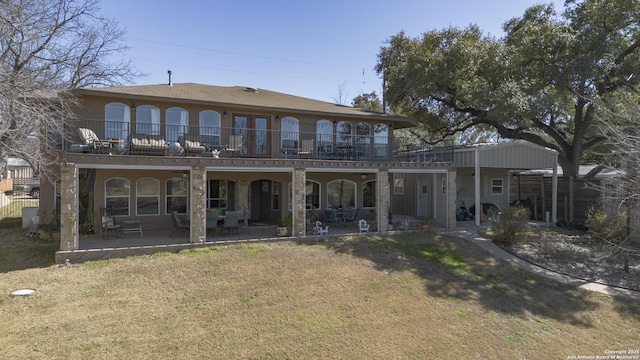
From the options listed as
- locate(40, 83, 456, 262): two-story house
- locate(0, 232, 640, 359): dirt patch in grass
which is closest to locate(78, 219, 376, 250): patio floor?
locate(40, 83, 456, 262): two-story house

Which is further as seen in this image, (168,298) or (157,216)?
(157,216)

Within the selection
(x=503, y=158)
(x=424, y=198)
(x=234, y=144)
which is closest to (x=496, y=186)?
(x=503, y=158)

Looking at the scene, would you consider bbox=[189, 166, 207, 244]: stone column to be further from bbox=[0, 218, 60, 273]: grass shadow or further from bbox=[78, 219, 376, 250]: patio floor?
bbox=[0, 218, 60, 273]: grass shadow

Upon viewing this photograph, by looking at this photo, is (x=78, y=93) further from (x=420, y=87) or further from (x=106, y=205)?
(x=420, y=87)

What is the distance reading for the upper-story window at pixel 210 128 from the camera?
13.5 meters

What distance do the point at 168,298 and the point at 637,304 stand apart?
35.6 ft

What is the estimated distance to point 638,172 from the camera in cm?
865

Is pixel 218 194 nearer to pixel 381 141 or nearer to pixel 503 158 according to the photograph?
pixel 381 141

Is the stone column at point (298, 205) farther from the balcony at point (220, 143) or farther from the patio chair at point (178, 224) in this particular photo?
the patio chair at point (178, 224)

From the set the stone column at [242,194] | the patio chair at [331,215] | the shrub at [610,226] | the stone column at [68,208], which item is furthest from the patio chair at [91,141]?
the shrub at [610,226]

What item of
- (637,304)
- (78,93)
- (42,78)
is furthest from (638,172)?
(42,78)

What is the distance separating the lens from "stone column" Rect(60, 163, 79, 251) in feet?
30.3

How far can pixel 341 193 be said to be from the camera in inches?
635

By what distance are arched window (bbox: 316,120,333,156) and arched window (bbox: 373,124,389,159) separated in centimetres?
220
